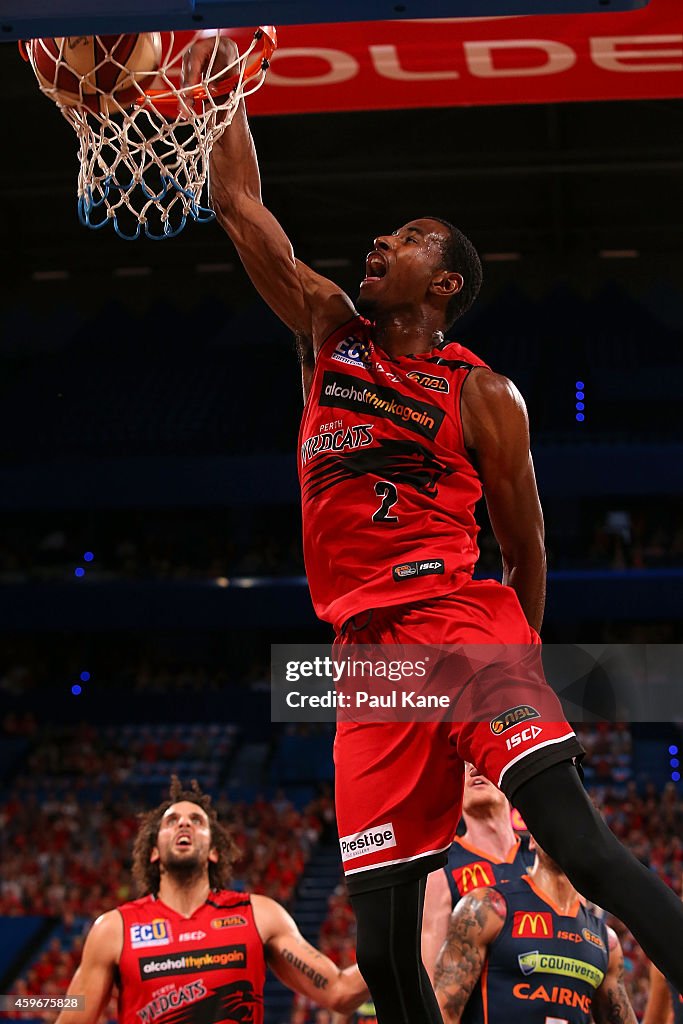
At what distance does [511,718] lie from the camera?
8.71ft

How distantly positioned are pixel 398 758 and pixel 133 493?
11838 millimetres

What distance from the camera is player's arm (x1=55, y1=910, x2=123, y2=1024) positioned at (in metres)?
4.30

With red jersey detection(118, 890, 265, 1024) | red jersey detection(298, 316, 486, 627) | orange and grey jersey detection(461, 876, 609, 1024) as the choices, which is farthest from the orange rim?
red jersey detection(118, 890, 265, 1024)

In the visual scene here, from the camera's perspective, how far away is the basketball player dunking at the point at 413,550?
2.60 meters

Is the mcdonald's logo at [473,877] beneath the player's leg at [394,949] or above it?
above

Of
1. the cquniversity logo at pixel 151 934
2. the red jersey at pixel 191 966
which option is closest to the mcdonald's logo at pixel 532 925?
the red jersey at pixel 191 966

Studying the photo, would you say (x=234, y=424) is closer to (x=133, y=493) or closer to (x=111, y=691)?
(x=133, y=493)

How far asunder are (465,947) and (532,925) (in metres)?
0.29

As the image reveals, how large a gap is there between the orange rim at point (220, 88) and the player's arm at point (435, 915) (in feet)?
8.29

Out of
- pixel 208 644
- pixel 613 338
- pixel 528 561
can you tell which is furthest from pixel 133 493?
pixel 528 561

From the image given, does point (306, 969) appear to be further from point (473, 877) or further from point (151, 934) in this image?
point (473, 877)

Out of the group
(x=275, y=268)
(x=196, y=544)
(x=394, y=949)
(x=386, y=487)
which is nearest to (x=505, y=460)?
(x=386, y=487)

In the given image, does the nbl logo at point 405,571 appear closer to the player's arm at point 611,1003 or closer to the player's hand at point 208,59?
the player's hand at point 208,59

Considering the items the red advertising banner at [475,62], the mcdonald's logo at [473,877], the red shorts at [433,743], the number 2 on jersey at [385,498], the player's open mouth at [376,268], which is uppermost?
the red advertising banner at [475,62]
